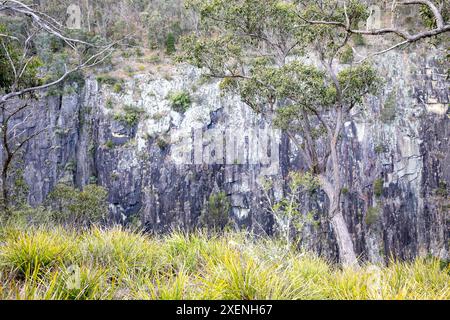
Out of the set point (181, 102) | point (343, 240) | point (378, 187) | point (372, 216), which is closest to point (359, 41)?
point (378, 187)

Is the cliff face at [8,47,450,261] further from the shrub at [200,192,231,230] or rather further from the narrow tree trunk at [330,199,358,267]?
the narrow tree trunk at [330,199,358,267]

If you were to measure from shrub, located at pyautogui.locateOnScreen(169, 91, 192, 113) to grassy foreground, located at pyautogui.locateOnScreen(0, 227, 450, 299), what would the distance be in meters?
21.9

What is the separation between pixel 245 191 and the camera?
26109mm

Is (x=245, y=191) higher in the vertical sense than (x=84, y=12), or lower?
lower

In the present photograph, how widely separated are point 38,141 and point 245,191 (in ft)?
50.1

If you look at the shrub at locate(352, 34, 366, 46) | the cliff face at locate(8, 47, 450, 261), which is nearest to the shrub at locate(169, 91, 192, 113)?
the cliff face at locate(8, 47, 450, 261)

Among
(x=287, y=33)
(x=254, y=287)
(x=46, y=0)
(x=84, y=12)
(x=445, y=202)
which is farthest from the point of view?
(x=84, y=12)

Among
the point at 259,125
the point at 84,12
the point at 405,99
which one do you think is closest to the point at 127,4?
the point at 84,12

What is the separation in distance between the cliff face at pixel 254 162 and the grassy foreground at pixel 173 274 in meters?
20.7

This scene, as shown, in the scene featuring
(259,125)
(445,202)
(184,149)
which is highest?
(259,125)

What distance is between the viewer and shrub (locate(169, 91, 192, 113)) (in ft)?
87.8

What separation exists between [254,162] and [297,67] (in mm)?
16482
